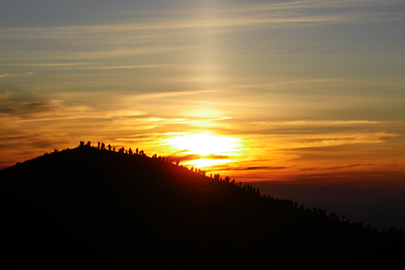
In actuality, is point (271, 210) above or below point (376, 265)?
above

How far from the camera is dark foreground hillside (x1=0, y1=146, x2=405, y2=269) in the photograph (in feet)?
169

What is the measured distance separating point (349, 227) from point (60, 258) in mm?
42058

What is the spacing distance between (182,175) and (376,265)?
93.2 feet

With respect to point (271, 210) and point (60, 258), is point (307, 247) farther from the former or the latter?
point (60, 258)

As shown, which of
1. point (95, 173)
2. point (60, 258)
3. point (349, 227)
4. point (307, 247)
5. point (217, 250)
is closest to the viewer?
point (60, 258)

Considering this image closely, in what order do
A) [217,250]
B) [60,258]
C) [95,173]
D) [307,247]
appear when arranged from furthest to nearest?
1. [95,173]
2. [307,247]
3. [217,250]
4. [60,258]

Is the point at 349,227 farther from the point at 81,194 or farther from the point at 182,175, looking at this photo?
the point at 81,194

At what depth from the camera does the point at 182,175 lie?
73.4 meters

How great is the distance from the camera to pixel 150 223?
57.7 meters

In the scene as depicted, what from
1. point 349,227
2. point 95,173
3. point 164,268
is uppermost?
point 95,173

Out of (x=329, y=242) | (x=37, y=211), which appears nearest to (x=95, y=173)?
(x=37, y=211)

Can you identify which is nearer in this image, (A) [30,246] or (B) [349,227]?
(A) [30,246]

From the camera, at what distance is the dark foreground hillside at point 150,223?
51.4 meters

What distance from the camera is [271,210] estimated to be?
7075cm
